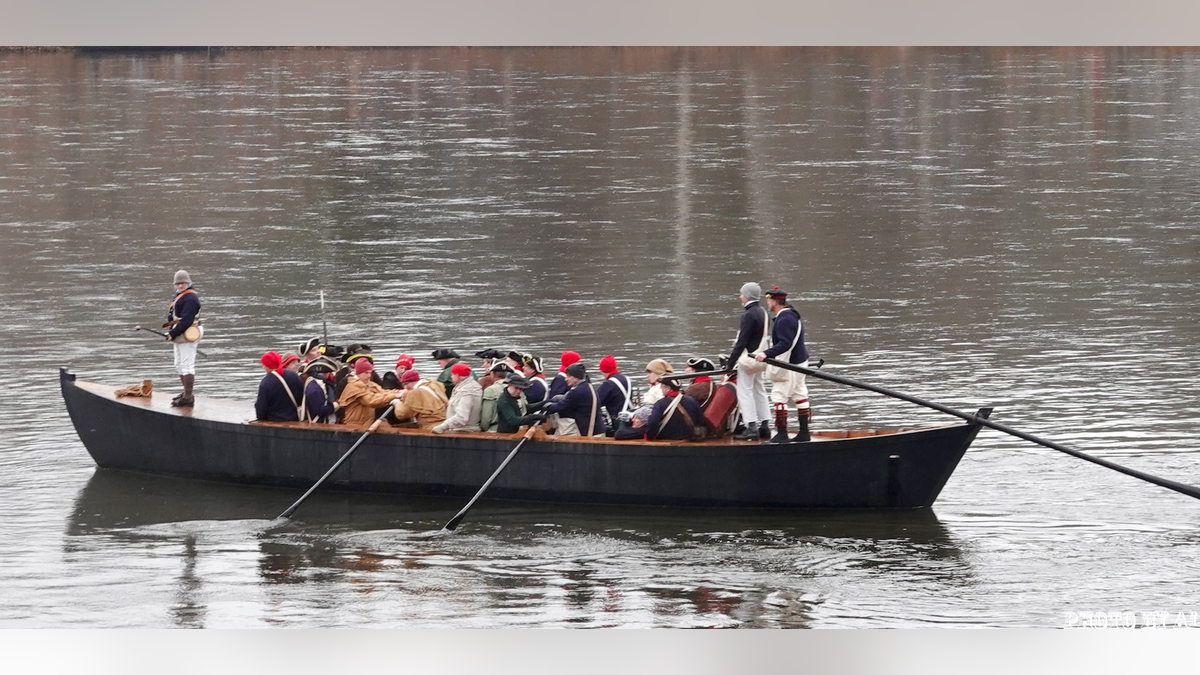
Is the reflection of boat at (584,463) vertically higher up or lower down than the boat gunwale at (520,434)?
lower down

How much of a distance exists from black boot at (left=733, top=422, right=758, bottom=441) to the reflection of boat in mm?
275

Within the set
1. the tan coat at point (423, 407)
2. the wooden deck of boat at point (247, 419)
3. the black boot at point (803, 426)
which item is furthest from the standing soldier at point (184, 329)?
the black boot at point (803, 426)

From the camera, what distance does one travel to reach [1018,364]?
22250 mm

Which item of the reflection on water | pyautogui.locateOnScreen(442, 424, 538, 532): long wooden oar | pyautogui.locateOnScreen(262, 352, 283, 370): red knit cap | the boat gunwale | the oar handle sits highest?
pyautogui.locateOnScreen(262, 352, 283, 370): red knit cap

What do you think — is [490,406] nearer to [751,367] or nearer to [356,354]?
[356,354]

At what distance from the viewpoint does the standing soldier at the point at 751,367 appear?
15297 millimetres

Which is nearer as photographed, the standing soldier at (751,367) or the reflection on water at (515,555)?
the reflection on water at (515,555)

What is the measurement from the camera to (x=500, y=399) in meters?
15.8

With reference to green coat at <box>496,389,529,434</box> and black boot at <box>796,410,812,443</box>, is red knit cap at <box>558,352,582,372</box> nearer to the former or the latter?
green coat at <box>496,389,529,434</box>

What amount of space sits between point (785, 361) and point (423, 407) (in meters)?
3.52

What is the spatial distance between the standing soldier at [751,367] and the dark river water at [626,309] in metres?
0.86

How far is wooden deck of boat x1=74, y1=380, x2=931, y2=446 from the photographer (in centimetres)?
1549

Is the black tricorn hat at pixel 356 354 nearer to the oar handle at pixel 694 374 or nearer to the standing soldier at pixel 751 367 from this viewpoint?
the oar handle at pixel 694 374

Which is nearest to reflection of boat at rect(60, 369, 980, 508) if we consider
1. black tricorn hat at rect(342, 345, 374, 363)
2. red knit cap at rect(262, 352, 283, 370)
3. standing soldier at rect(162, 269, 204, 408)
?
standing soldier at rect(162, 269, 204, 408)
